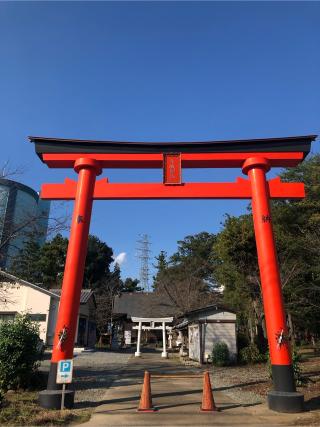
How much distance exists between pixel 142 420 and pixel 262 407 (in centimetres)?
308

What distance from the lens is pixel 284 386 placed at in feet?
29.3

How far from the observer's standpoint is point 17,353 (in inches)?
438

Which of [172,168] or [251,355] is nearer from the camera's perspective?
[172,168]

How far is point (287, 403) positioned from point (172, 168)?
6.73 metres

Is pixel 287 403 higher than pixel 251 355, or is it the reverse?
pixel 251 355

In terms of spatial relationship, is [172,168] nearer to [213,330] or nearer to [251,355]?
[251,355]

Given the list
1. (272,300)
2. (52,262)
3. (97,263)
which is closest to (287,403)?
(272,300)

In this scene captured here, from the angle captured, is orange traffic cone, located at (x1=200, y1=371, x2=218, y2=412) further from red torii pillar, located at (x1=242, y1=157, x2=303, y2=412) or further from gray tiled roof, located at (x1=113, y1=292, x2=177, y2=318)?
gray tiled roof, located at (x1=113, y1=292, x2=177, y2=318)

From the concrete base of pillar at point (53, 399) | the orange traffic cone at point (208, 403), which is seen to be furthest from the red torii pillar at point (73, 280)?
the orange traffic cone at point (208, 403)

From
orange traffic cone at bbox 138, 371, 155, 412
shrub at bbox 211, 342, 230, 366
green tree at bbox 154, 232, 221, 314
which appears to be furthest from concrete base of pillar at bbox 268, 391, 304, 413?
green tree at bbox 154, 232, 221, 314

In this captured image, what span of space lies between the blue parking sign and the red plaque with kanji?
553 cm

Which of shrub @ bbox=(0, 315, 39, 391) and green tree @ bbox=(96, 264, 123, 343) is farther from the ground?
green tree @ bbox=(96, 264, 123, 343)

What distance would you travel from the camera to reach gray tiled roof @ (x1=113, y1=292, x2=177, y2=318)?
3981 centimetres

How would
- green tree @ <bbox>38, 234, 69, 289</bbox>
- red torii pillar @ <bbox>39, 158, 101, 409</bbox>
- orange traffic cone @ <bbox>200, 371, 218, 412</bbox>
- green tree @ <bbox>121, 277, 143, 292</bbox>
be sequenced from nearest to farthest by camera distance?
orange traffic cone @ <bbox>200, 371, 218, 412</bbox>, red torii pillar @ <bbox>39, 158, 101, 409</bbox>, green tree @ <bbox>38, 234, 69, 289</bbox>, green tree @ <bbox>121, 277, 143, 292</bbox>
